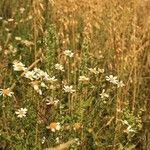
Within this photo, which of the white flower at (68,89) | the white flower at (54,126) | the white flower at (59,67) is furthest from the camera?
the white flower at (59,67)

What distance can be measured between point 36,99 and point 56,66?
1.40 feet

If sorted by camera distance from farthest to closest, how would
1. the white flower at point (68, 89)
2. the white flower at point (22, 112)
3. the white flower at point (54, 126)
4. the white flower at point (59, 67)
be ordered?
the white flower at point (59, 67)
the white flower at point (68, 89)
the white flower at point (22, 112)
the white flower at point (54, 126)

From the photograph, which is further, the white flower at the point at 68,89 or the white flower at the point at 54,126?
the white flower at the point at 68,89

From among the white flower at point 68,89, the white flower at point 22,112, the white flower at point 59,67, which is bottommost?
the white flower at point 22,112

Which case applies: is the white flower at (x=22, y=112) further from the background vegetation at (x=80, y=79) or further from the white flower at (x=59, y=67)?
the white flower at (x=59, y=67)

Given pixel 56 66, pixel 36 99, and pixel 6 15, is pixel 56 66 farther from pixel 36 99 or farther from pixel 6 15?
pixel 6 15

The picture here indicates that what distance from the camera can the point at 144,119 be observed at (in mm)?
2924

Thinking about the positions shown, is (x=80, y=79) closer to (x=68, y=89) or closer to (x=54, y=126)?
(x=68, y=89)

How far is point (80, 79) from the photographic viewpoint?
8.31 ft

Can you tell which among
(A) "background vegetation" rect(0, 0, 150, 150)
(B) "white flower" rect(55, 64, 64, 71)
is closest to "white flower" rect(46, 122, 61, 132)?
(A) "background vegetation" rect(0, 0, 150, 150)

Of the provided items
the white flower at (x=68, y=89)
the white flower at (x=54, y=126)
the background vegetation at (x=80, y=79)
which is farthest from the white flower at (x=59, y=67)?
the white flower at (x=54, y=126)

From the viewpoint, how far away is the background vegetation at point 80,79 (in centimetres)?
235

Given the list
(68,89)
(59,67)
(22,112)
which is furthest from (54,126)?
(59,67)

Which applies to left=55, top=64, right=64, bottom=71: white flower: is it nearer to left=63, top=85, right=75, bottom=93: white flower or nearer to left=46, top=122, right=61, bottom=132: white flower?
left=63, top=85, right=75, bottom=93: white flower
